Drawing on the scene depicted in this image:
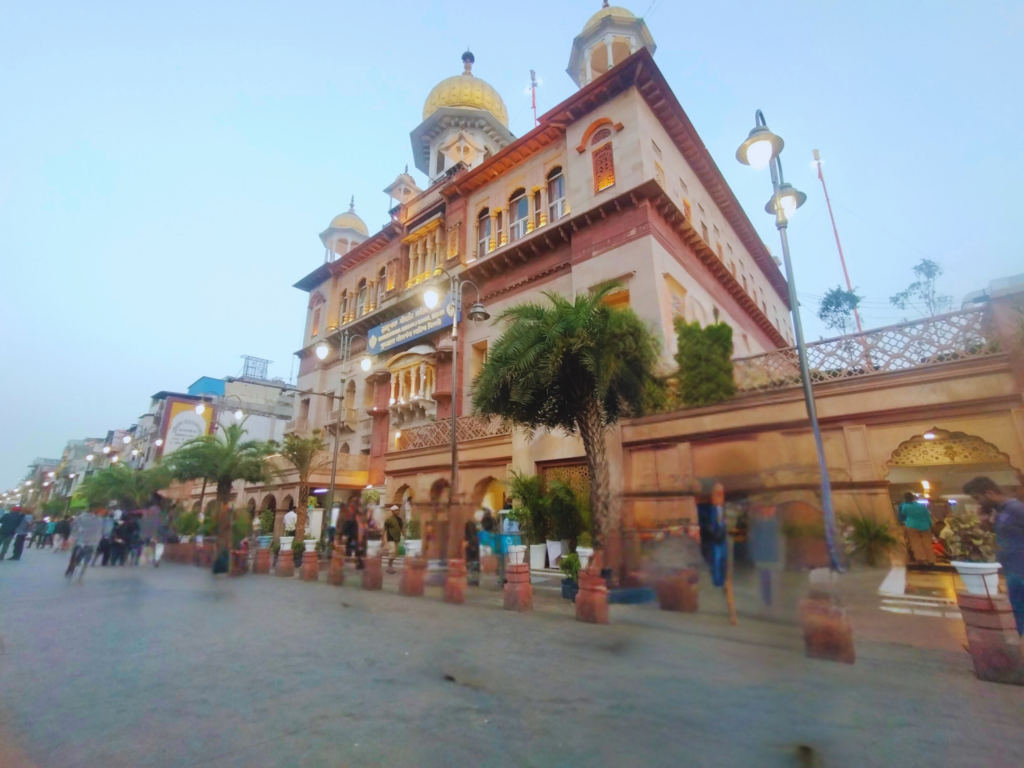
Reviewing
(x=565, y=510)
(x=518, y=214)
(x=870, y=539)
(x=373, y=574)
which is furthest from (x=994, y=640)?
(x=518, y=214)

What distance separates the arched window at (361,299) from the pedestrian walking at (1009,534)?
90.1 feet

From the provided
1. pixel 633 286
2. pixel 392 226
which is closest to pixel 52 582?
pixel 633 286

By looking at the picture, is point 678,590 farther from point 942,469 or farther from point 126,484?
point 126,484

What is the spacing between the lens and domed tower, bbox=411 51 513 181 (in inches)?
1178

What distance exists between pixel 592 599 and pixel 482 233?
18250mm

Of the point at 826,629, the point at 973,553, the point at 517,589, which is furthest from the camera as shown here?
the point at 517,589

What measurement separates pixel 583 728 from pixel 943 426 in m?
9.53

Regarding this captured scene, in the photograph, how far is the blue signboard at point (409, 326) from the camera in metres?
21.1

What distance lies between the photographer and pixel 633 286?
14820 mm

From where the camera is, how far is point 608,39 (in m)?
20.5

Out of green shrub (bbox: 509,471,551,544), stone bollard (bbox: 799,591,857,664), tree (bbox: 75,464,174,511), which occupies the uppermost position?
tree (bbox: 75,464,174,511)

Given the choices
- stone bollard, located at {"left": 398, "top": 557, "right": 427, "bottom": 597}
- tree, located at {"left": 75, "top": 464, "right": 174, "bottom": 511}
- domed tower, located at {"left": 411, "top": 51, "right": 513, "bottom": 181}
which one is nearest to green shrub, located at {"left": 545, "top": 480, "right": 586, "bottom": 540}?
stone bollard, located at {"left": 398, "top": 557, "right": 427, "bottom": 597}

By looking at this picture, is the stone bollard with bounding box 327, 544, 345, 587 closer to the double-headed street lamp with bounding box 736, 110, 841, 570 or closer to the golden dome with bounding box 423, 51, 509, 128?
the double-headed street lamp with bounding box 736, 110, 841, 570

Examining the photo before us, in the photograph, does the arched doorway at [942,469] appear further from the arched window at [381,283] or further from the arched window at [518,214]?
the arched window at [381,283]
